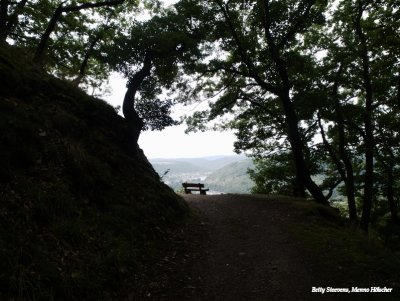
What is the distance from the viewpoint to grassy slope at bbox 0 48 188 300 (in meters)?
4.57

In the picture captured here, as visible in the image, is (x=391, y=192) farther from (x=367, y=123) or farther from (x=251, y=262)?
(x=251, y=262)

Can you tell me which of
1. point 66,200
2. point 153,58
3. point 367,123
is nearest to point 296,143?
point 367,123

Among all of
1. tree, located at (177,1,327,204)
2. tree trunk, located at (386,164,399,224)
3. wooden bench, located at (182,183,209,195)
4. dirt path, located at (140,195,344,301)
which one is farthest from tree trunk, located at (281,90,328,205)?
wooden bench, located at (182,183,209,195)

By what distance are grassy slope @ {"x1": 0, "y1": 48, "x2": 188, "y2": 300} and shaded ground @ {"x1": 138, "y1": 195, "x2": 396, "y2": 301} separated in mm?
678

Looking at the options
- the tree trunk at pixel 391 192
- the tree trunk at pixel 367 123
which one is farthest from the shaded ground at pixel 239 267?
the tree trunk at pixel 391 192

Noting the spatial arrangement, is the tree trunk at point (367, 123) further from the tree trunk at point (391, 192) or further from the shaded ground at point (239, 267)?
the shaded ground at point (239, 267)

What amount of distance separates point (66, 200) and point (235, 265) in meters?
4.00

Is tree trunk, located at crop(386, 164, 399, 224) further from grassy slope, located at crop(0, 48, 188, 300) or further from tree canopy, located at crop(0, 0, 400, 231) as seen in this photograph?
grassy slope, located at crop(0, 48, 188, 300)

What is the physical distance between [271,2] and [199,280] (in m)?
12.9

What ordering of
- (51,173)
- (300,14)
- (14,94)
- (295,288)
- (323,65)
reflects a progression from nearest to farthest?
(295,288) < (51,173) < (14,94) < (300,14) < (323,65)

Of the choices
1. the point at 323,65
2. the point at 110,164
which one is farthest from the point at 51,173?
the point at 323,65

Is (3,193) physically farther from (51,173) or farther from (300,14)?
(300,14)

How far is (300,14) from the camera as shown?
13.9 m

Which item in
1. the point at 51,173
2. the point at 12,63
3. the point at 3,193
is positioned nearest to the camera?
the point at 3,193
